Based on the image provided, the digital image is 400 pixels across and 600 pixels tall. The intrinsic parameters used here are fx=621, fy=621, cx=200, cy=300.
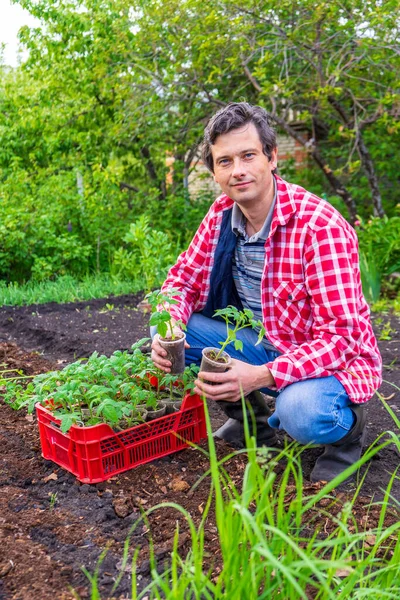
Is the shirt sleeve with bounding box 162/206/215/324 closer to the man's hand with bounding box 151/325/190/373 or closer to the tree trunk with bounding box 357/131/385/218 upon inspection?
the man's hand with bounding box 151/325/190/373

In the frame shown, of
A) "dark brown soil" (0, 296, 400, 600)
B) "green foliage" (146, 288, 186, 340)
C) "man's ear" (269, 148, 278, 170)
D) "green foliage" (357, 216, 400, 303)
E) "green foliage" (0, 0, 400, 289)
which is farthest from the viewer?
"green foliage" (0, 0, 400, 289)

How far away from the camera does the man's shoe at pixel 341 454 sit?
98.0 inches

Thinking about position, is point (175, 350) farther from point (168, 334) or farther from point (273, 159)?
point (273, 159)

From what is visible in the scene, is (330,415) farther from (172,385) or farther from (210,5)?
(210,5)

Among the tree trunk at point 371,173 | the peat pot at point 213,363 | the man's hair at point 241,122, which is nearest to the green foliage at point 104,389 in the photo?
the peat pot at point 213,363

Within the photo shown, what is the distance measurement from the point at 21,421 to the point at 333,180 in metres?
5.80

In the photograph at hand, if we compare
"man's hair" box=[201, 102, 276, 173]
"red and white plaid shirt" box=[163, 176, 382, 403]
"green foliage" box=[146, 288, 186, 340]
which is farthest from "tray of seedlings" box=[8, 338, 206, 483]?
"man's hair" box=[201, 102, 276, 173]

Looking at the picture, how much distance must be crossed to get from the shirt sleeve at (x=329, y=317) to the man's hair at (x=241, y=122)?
1.62ft

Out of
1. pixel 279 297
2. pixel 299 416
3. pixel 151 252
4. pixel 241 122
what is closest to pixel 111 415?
pixel 299 416

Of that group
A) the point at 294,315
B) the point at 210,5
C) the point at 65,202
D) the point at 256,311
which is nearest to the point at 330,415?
the point at 294,315

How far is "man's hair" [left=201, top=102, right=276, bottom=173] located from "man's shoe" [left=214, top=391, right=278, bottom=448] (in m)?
1.11

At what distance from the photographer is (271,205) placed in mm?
2623

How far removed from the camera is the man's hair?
2.55 m

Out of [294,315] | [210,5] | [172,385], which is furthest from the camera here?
[210,5]
